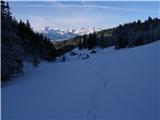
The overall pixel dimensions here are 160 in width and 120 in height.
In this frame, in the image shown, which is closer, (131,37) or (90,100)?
(90,100)

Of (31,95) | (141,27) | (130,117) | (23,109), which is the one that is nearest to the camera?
(130,117)

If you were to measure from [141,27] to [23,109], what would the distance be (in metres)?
128

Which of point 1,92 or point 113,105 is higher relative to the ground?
point 113,105

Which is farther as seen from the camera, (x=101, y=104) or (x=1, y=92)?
(x=1, y=92)

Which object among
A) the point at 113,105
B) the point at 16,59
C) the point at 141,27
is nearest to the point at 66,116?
the point at 113,105

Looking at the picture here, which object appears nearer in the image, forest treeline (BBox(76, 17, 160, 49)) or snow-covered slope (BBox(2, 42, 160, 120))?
snow-covered slope (BBox(2, 42, 160, 120))

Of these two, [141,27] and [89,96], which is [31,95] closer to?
[89,96]

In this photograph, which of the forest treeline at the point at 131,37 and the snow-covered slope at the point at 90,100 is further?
the forest treeline at the point at 131,37

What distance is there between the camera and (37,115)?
1209cm

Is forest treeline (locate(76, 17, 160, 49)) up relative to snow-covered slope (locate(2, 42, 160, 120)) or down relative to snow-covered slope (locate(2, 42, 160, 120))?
down

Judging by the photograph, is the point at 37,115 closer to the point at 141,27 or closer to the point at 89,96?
the point at 89,96

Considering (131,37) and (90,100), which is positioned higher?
(90,100)

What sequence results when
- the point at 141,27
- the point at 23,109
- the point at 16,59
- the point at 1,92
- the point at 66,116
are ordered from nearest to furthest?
the point at 66,116
the point at 23,109
the point at 1,92
the point at 16,59
the point at 141,27

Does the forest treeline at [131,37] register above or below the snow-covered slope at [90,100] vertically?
below
